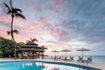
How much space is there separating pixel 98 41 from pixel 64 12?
32.6ft

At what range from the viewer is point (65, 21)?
1958 cm

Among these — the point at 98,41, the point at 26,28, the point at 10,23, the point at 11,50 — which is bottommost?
the point at 11,50

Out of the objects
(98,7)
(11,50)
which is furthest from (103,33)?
(11,50)

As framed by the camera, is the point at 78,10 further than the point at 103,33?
No

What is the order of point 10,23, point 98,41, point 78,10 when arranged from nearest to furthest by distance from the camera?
1. point 78,10
2. point 98,41
3. point 10,23

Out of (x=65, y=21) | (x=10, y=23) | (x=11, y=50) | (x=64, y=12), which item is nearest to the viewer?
(x=64, y=12)

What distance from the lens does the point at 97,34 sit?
64.7 ft

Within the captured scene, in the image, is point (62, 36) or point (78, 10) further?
point (62, 36)

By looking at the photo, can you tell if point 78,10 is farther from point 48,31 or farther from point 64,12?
point 48,31

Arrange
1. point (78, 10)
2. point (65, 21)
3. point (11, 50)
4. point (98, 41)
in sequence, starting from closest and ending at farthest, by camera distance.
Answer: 1. point (78, 10)
2. point (65, 21)
3. point (98, 41)
4. point (11, 50)

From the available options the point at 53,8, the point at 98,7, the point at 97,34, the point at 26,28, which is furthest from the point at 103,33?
the point at 26,28

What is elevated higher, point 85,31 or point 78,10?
point 78,10

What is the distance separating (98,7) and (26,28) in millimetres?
14775

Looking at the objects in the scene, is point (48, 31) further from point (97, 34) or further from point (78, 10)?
point (97, 34)
